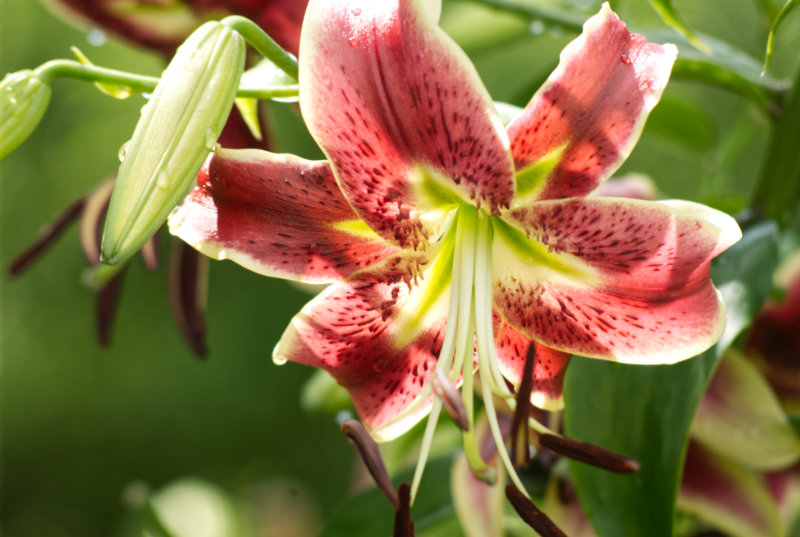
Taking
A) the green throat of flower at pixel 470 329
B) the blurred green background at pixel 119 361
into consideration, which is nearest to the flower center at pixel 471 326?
the green throat of flower at pixel 470 329

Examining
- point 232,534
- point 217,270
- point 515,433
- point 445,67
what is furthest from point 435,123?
point 217,270

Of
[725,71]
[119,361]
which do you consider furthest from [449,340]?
[119,361]

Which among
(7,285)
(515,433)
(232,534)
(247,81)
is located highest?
(247,81)

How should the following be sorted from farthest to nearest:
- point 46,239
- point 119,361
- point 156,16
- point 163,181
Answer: point 119,361
point 156,16
point 46,239
point 163,181

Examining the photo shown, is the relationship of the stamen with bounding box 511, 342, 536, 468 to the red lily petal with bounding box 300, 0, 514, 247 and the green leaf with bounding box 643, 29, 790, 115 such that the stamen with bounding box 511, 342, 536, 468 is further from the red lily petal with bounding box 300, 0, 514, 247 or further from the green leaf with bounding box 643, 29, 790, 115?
the green leaf with bounding box 643, 29, 790, 115

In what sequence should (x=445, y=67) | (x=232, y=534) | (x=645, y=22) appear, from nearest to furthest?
(x=445, y=67)
(x=645, y=22)
(x=232, y=534)

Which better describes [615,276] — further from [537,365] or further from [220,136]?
[220,136]

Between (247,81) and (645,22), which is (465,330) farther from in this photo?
(645,22)
